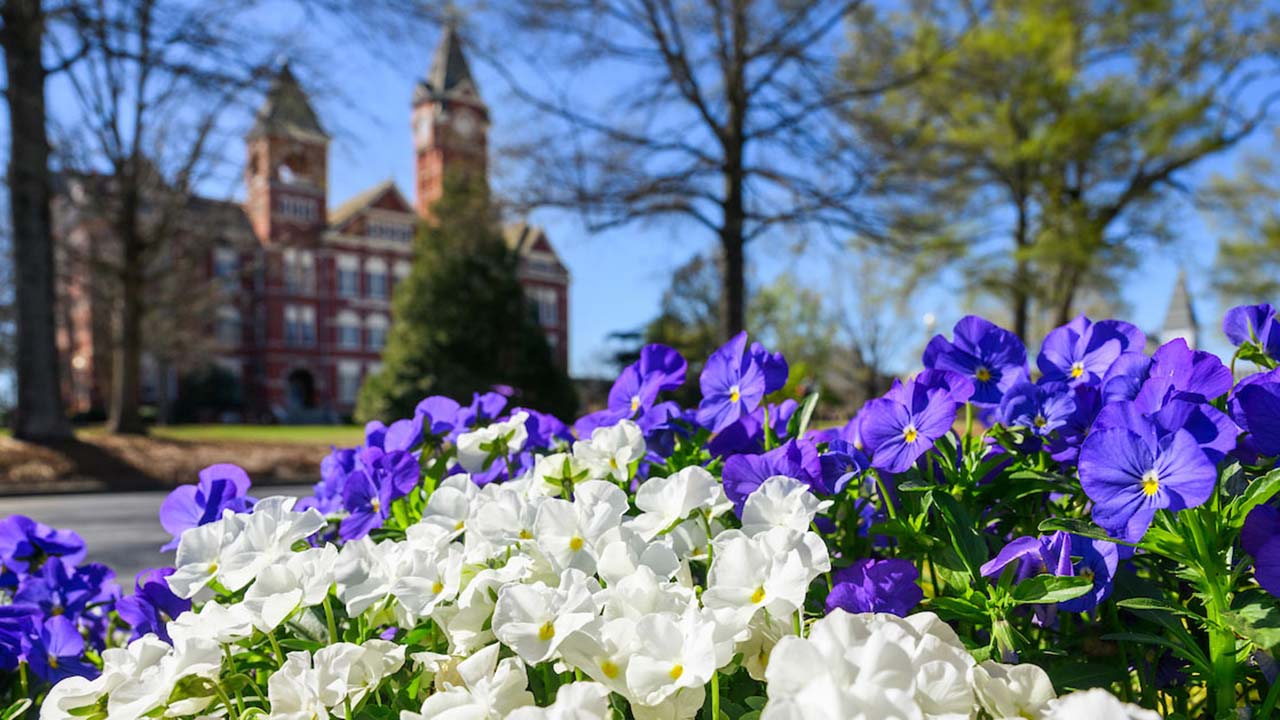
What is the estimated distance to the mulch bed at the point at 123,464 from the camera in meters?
10.1

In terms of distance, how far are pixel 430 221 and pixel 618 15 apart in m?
15.8

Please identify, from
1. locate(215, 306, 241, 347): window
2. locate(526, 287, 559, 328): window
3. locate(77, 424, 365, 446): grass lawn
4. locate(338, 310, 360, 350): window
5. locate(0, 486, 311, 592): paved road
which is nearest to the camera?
locate(0, 486, 311, 592): paved road

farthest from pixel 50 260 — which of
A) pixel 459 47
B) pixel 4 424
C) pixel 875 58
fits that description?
pixel 4 424

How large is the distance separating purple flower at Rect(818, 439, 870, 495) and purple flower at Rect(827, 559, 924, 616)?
4.8 inches

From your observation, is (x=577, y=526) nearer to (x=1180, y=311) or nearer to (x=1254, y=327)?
(x=1254, y=327)

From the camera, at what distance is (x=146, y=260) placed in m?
18.6

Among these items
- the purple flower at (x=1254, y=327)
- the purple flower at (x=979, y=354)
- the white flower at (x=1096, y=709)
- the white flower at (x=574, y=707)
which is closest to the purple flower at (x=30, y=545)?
the white flower at (x=574, y=707)

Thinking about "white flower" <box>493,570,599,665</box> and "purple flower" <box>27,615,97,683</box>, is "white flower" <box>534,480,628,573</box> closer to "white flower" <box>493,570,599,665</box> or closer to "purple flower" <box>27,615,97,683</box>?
"white flower" <box>493,570,599,665</box>

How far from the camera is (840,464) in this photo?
3.89 feet

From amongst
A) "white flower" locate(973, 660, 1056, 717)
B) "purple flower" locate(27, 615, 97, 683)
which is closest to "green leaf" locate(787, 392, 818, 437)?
"white flower" locate(973, 660, 1056, 717)

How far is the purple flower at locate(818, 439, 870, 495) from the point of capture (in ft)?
3.73

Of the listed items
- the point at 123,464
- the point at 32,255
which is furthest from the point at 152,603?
the point at 32,255

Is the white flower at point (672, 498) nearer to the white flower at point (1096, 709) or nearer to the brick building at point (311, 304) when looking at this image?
the white flower at point (1096, 709)

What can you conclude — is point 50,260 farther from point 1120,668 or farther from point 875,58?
point 1120,668
